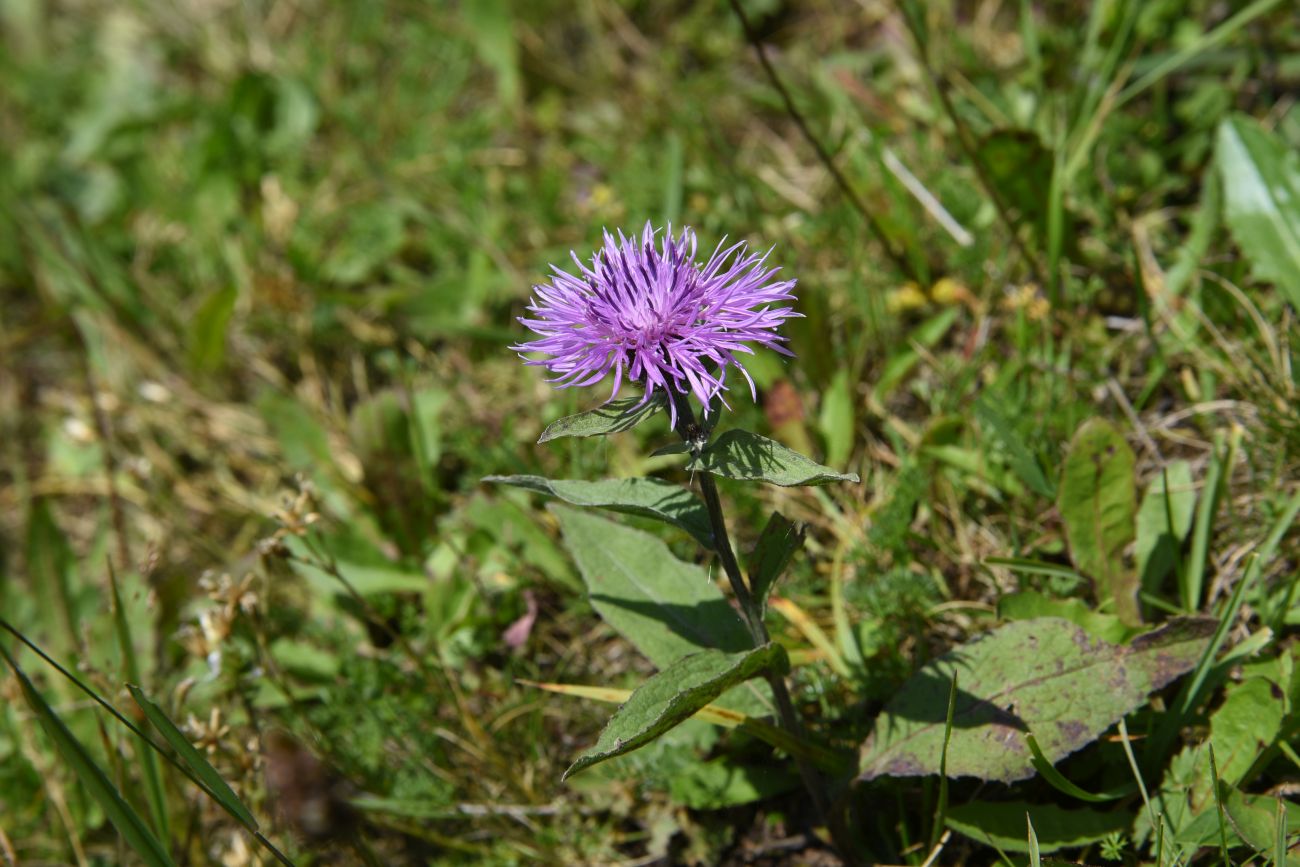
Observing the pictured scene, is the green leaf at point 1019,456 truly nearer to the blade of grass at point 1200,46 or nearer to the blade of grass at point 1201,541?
the blade of grass at point 1201,541

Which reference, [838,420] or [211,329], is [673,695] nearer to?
[838,420]

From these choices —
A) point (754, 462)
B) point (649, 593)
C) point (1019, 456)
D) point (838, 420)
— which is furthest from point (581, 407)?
point (754, 462)

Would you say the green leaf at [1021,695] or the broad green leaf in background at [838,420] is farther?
the broad green leaf in background at [838,420]

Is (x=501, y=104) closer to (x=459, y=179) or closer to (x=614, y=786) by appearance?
(x=459, y=179)

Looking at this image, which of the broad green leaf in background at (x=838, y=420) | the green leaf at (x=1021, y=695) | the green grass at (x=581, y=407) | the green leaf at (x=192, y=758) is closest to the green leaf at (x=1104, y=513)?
the green grass at (x=581, y=407)

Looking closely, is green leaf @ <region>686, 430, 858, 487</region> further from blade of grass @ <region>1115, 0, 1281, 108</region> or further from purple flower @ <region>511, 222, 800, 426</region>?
blade of grass @ <region>1115, 0, 1281, 108</region>

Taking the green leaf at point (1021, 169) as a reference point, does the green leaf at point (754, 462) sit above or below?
below

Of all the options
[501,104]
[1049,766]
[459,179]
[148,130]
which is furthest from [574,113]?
[1049,766]

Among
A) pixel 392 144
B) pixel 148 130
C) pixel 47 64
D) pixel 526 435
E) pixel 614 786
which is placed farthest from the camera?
pixel 47 64
